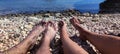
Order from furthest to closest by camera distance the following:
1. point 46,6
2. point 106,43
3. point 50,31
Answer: point 46,6 → point 50,31 → point 106,43

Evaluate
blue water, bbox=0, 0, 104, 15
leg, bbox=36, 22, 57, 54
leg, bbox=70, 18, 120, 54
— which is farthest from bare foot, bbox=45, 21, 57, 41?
blue water, bbox=0, 0, 104, 15

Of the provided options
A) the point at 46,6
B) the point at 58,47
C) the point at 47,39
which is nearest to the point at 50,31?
the point at 58,47

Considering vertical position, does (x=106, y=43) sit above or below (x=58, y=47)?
above

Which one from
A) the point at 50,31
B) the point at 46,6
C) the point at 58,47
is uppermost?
the point at 50,31

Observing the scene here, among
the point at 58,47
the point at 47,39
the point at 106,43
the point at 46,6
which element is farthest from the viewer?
the point at 46,6

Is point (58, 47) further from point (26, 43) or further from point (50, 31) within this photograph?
point (26, 43)

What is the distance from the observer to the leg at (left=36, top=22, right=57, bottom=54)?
4.57m

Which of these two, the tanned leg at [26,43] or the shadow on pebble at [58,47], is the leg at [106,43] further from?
the tanned leg at [26,43]

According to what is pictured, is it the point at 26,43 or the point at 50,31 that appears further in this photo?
the point at 50,31

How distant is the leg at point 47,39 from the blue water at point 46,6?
5971 millimetres

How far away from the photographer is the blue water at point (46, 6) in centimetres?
1250

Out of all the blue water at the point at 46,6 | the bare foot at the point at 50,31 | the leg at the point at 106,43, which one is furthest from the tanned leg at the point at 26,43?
the blue water at the point at 46,6

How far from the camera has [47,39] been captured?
5234 millimetres

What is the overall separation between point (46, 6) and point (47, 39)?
8.25 metres
